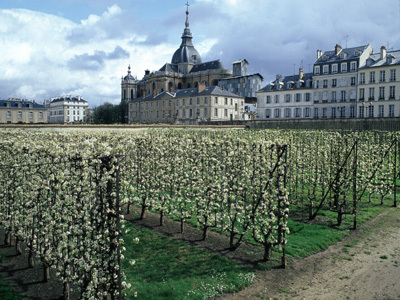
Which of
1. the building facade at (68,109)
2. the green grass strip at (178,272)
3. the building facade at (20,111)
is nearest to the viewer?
the green grass strip at (178,272)

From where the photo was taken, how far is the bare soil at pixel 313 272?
6.01 metres

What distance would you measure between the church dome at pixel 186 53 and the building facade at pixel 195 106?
2280 cm

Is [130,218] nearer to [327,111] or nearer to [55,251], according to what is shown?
[55,251]

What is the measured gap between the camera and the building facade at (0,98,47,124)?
68.9 meters

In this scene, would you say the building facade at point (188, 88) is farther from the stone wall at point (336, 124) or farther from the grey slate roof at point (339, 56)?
the grey slate roof at point (339, 56)

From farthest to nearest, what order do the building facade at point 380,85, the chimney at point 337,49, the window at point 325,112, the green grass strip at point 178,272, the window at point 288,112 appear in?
the window at point 288,112 < the window at point 325,112 < the chimney at point 337,49 < the building facade at point 380,85 < the green grass strip at point 178,272

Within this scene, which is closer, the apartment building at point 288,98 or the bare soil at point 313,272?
the bare soil at point 313,272

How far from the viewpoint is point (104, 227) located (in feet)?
17.0

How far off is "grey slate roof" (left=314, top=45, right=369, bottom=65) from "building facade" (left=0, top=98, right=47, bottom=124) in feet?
189

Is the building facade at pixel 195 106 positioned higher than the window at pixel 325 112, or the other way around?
the building facade at pixel 195 106

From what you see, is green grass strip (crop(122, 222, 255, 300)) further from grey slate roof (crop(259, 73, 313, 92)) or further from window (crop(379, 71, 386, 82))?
grey slate roof (crop(259, 73, 313, 92))

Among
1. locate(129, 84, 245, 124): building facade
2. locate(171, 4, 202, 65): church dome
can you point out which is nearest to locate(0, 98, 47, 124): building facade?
locate(129, 84, 245, 124): building facade

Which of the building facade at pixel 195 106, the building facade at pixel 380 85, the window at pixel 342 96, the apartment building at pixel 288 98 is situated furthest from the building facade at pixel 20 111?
the building facade at pixel 380 85

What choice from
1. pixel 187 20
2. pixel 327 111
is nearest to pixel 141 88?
pixel 187 20
